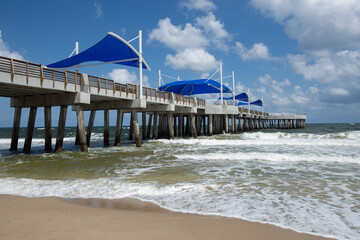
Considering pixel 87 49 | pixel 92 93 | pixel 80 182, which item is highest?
pixel 87 49

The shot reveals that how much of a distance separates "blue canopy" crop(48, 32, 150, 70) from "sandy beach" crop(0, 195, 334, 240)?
12.2 metres

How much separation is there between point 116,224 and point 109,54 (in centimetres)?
1428

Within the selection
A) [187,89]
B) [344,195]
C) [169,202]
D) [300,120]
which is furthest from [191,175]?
[300,120]

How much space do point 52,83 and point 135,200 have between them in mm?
9472

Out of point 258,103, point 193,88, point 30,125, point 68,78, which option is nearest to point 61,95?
point 68,78

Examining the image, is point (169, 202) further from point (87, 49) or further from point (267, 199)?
point (87, 49)

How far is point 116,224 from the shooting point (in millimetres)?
3613

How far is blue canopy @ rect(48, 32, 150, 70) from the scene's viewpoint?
1516cm

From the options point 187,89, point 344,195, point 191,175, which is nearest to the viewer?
point 344,195

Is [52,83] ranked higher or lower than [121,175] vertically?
higher

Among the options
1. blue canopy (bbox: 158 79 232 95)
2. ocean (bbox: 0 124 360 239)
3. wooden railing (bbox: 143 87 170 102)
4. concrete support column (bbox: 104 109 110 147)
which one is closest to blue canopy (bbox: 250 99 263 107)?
blue canopy (bbox: 158 79 232 95)

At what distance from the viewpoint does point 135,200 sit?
494 centimetres

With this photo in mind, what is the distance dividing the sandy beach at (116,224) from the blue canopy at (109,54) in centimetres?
1223

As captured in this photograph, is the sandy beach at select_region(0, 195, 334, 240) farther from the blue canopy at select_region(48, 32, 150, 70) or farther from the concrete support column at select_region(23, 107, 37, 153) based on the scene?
the blue canopy at select_region(48, 32, 150, 70)
